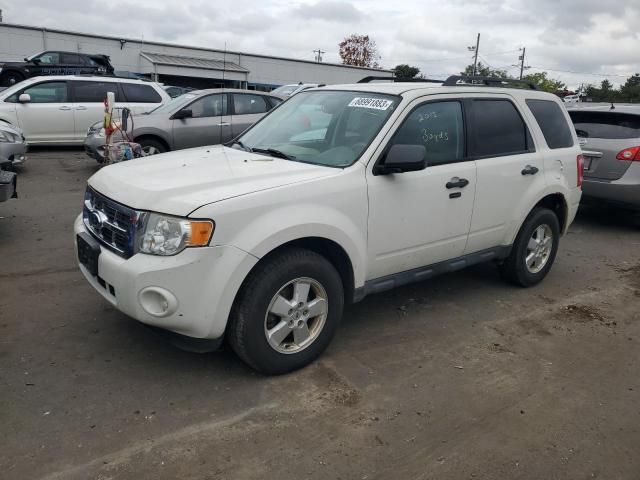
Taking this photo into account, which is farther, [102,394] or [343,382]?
[343,382]

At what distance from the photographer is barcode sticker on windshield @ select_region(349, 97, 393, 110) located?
4022 millimetres

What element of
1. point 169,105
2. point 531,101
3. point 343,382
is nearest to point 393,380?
point 343,382

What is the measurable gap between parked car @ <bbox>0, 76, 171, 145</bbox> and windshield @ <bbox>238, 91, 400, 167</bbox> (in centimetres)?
833

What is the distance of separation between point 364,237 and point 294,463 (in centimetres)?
153

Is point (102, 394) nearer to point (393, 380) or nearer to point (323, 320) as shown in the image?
point (323, 320)

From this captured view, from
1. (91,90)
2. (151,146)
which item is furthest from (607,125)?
(91,90)

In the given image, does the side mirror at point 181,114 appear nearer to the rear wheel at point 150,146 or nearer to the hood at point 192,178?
the rear wheel at point 150,146

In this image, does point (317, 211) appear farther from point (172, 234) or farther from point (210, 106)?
point (210, 106)

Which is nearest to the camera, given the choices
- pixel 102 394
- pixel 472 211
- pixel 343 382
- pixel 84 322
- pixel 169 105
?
pixel 102 394

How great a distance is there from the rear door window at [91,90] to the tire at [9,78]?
9.04m

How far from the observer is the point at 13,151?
8883 millimetres

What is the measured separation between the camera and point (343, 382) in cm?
348

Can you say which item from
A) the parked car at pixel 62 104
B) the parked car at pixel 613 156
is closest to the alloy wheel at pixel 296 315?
the parked car at pixel 613 156

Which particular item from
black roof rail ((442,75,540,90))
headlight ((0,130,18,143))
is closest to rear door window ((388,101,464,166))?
black roof rail ((442,75,540,90))
